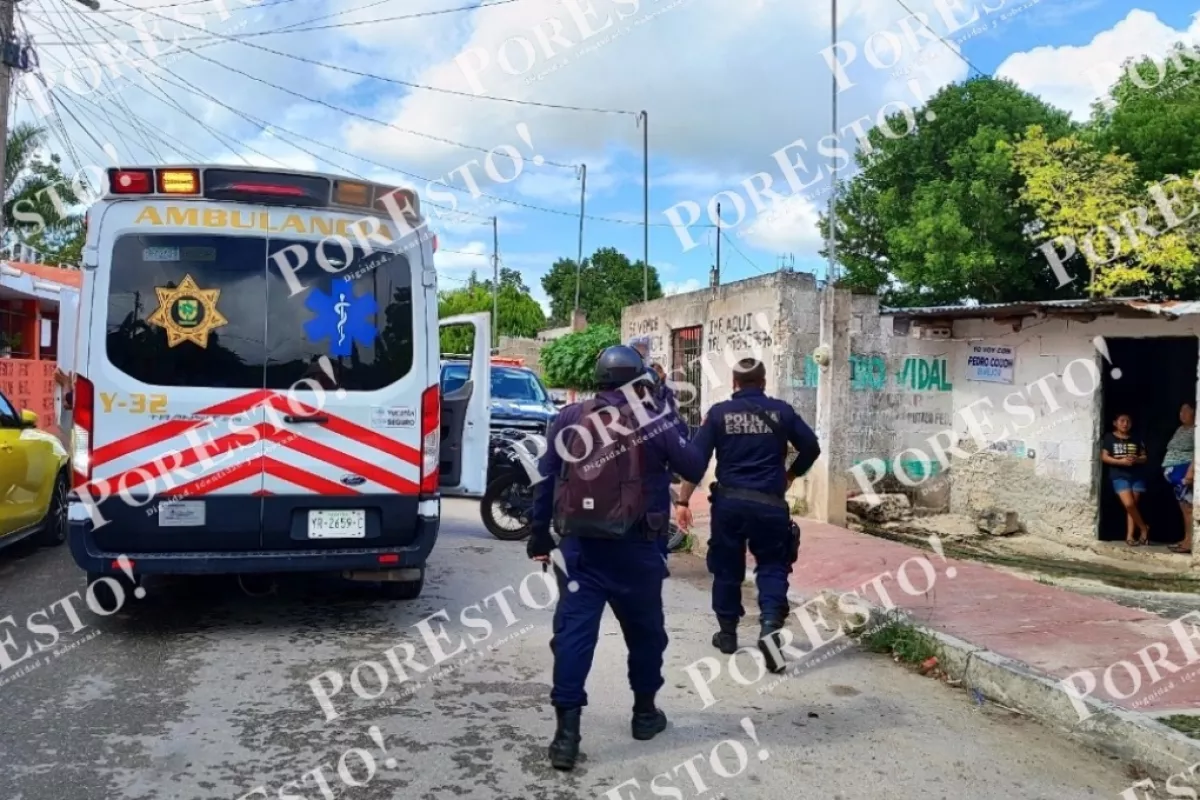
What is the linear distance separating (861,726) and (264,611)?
3.78 metres

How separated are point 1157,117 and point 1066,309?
18.3 m

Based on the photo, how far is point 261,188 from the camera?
5.55 m

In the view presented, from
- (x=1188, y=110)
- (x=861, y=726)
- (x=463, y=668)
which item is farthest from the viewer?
(x=1188, y=110)

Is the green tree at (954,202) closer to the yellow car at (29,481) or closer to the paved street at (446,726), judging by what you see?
the yellow car at (29,481)

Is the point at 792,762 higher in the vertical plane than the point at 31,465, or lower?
lower

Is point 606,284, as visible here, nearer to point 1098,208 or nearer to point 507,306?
point 507,306

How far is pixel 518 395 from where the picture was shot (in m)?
12.6

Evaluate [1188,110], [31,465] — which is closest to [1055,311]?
[31,465]

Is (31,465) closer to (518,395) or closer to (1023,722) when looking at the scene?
(518,395)

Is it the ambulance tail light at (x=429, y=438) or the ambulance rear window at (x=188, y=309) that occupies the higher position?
the ambulance rear window at (x=188, y=309)

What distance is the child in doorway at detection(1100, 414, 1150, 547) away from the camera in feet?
32.4

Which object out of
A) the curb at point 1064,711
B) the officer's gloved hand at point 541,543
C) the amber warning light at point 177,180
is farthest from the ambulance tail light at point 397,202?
the curb at point 1064,711

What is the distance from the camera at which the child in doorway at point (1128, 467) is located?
9.89 metres

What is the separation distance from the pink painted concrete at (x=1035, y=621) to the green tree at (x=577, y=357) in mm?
15775
